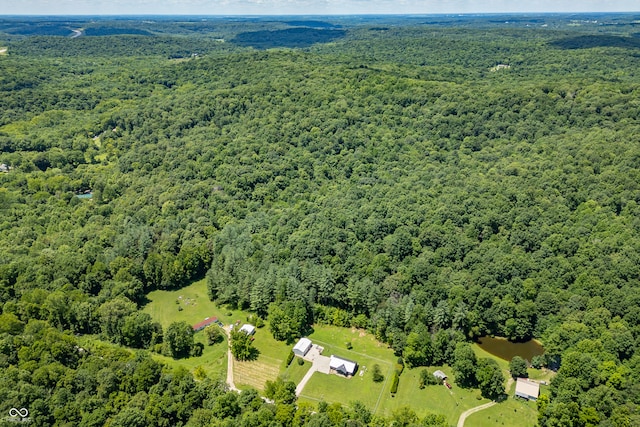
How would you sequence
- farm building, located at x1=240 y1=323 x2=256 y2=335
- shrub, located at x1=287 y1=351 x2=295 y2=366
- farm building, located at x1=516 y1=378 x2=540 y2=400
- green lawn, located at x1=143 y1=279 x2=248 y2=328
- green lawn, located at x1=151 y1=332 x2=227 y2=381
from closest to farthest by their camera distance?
1. farm building, located at x1=516 y1=378 x2=540 y2=400
2. green lawn, located at x1=151 y1=332 x2=227 y2=381
3. shrub, located at x1=287 y1=351 x2=295 y2=366
4. farm building, located at x1=240 y1=323 x2=256 y2=335
5. green lawn, located at x1=143 y1=279 x2=248 y2=328

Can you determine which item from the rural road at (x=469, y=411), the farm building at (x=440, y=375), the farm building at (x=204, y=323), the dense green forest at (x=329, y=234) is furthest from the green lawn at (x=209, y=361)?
the rural road at (x=469, y=411)

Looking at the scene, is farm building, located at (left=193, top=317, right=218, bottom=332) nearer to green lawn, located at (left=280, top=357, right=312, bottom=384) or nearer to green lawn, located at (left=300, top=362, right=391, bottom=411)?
green lawn, located at (left=280, top=357, right=312, bottom=384)

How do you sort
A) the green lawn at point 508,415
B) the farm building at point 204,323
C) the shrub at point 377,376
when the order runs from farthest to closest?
the farm building at point 204,323 < the shrub at point 377,376 < the green lawn at point 508,415

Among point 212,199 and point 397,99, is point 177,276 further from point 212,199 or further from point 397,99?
point 397,99

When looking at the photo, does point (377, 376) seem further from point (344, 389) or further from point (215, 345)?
point (215, 345)

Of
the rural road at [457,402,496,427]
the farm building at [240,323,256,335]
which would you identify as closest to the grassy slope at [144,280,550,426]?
the rural road at [457,402,496,427]

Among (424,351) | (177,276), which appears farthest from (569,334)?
(177,276)

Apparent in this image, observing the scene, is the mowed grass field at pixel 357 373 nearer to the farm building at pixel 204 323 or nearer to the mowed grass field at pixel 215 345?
the mowed grass field at pixel 215 345
